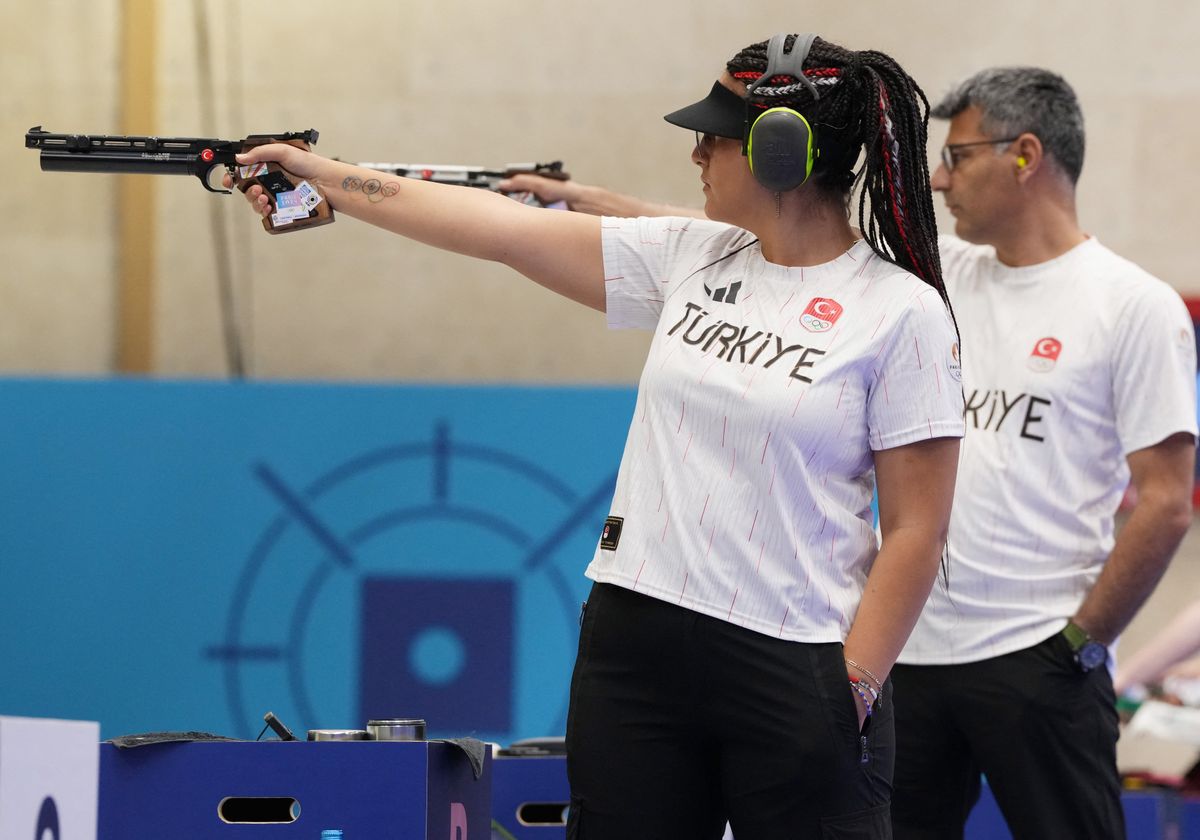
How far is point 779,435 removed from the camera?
1.51 meters

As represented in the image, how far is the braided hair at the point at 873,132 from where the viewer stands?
5.25ft

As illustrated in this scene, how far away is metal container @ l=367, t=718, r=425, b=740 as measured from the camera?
184cm

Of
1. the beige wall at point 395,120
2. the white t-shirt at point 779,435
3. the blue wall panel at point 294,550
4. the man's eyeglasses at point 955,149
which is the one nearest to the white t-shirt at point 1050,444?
the man's eyeglasses at point 955,149

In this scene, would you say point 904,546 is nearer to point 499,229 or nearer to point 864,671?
point 864,671

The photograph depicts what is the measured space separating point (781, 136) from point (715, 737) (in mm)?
659

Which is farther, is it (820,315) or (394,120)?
(394,120)

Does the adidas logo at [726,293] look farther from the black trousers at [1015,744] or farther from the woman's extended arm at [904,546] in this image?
the black trousers at [1015,744]

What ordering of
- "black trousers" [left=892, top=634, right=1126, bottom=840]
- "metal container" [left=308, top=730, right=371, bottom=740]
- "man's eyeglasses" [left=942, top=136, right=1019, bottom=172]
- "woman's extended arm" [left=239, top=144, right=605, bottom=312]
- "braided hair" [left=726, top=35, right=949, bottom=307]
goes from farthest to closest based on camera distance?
"man's eyeglasses" [left=942, top=136, right=1019, bottom=172]
"black trousers" [left=892, top=634, right=1126, bottom=840]
"metal container" [left=308, top=730, right=371, bottom=740]
"woman's extended arm" [left=239, top=144, right=605, bottom=312]
"braided hair" [left=726, top=35, right=949, bottom=307]

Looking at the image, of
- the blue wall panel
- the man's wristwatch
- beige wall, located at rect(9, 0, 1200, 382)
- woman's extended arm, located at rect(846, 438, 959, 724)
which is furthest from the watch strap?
beige wall, located at rect(9, 0, 1200, 382)

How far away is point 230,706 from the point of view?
3619mm

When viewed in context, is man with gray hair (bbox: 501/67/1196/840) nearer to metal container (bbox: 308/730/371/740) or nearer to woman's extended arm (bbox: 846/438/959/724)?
woman's extended arm (bbox: 846/438/959/724)

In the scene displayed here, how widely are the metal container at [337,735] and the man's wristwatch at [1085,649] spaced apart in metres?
1.04

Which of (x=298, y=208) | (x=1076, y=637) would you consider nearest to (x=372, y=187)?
(x=298, y=208)

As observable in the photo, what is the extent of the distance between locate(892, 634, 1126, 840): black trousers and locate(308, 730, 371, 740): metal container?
804 millimetres
